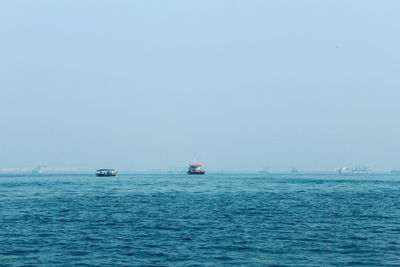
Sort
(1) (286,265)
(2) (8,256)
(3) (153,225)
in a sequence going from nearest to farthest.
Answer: (1) (286,265) → (2) (8,256) → (3) (153,225)

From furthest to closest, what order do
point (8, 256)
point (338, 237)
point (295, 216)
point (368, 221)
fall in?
1. point (295, 216)
2. point (368, 221)
3. point (338, 237)
4. point (8, 256)

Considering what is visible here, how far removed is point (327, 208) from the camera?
6019 centimetres

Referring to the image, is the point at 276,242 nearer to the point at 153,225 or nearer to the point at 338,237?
the point at 338,237

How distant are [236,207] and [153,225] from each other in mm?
20155

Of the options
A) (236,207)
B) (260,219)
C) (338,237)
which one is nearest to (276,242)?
(338,237)

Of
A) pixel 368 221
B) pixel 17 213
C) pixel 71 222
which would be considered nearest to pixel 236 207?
pixel 368 221

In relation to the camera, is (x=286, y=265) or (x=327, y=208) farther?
(x=327, y=208)

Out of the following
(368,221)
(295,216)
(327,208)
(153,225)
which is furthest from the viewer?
(327,208)

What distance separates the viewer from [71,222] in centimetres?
4538

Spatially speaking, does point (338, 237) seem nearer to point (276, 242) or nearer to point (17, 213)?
point (276, 242)

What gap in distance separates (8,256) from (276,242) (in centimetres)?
1927

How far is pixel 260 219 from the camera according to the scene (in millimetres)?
47875

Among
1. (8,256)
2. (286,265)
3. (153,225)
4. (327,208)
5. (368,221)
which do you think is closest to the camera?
(286,265)

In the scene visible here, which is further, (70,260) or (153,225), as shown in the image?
(153,225)
